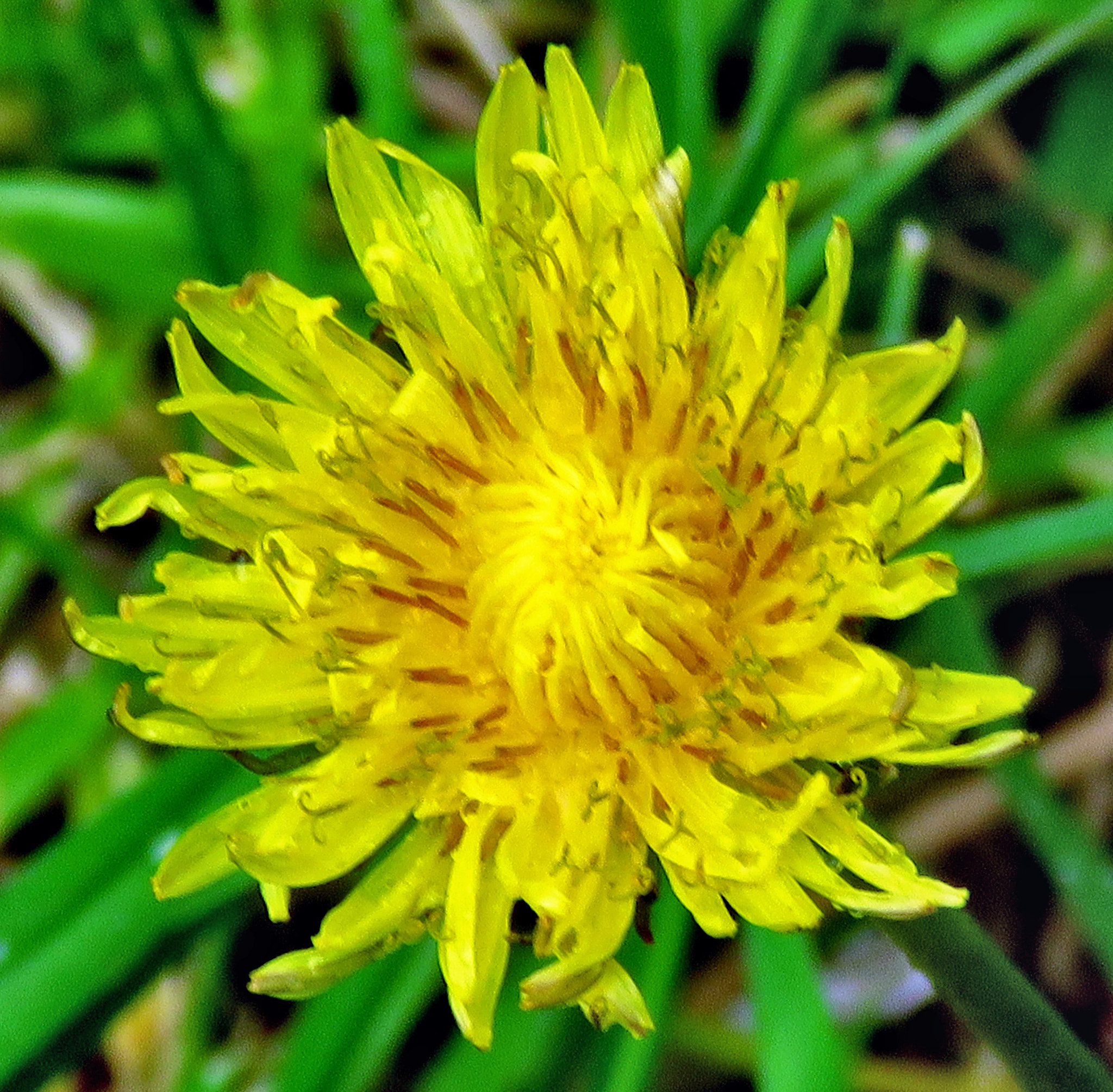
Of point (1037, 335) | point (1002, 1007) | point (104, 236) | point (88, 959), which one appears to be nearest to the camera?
point (1002, 1007)

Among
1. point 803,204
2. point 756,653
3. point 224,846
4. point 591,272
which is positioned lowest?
point 224,846

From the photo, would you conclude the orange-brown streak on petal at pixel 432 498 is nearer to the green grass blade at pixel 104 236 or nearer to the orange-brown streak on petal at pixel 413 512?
the orange-brown streak on petal at pixel 413 512

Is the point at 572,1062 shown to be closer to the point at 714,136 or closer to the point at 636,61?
the point at 636,61

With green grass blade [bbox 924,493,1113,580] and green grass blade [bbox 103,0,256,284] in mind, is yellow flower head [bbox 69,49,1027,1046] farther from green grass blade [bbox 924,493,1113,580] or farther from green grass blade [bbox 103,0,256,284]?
green grass blade [bbox 103,0,256,284]

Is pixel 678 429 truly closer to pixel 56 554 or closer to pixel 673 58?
pixel 673 58

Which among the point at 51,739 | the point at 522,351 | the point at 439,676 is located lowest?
the point at 51,739

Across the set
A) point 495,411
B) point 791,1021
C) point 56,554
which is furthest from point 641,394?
point 56,554

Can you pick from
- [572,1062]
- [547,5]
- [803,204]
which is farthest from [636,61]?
[572,1062]

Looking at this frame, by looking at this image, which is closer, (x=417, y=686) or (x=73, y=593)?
(x=417, y=686)
